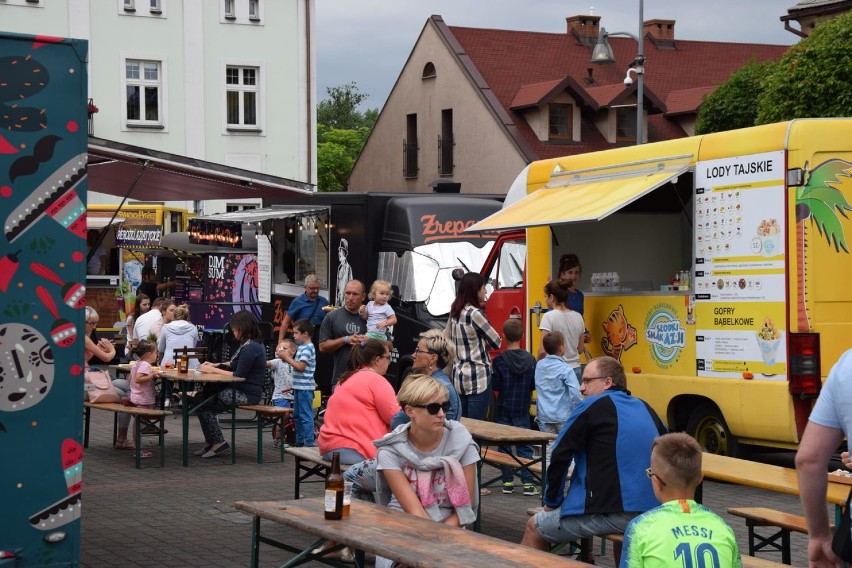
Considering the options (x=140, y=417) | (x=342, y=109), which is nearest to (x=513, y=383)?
(x=140, y=417)

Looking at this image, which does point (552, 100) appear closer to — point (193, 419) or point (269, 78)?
point (269, 78)

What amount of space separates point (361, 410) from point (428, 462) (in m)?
1.95

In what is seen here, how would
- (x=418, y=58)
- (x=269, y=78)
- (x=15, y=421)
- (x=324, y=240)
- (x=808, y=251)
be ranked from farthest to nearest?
(x=418, y=58), (x=269, y=78), (x=324, y=240), (x=808, y=251), (x=15, y=421)

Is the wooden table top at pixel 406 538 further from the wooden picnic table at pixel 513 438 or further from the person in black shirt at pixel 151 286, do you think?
the person in black shirt at pixel 151 286

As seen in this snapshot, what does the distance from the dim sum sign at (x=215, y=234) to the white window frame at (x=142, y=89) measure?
17466mm

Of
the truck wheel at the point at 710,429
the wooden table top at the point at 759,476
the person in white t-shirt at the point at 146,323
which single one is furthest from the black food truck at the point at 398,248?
the wooden table top at the point at 759,476

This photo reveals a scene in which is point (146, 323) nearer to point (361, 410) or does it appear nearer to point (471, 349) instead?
point (471, 349)

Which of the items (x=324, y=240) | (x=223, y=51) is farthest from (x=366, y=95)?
(x=324, y=240)

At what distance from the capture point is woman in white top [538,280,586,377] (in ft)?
41.4

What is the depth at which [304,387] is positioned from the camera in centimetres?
1331

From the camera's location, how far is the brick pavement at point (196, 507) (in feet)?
29.5

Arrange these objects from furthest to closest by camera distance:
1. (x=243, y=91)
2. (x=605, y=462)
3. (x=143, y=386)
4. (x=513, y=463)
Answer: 1. (x=243, y=91)
2. (x=143, y=386)
3. (x=513, y=463)
4. (x=605, y=462)

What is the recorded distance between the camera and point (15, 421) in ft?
21.9

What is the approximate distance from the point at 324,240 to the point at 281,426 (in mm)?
5284
